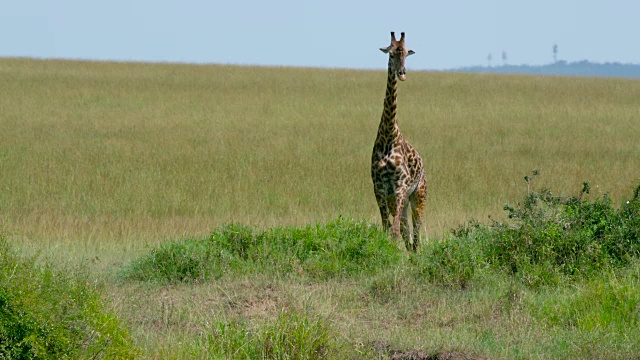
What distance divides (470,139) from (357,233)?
524 inches

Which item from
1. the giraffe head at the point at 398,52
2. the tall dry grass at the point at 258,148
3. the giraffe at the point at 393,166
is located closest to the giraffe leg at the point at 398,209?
the giraffe at the point at 393,166

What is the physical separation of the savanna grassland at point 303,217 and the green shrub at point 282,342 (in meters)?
0.02

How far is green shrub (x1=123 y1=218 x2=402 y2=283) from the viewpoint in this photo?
8914 millimetres

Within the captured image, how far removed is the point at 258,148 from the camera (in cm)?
2012

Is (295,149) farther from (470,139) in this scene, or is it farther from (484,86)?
(484,86)

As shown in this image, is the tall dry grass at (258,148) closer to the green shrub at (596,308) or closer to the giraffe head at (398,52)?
the giraffe head at (398,52)

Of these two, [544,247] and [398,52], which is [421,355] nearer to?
[544,247]

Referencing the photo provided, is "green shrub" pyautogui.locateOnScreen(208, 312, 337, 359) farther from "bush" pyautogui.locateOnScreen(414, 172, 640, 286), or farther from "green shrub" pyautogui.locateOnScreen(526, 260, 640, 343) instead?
"bush" pyautogui.locateOnScreen(414, 172, 640, 286)

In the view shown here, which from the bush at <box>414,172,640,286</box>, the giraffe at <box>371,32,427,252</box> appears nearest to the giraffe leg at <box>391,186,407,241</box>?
the giraffe at <box>371,32,427,252</box>

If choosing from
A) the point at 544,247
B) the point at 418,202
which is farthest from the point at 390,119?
the point at 544,247

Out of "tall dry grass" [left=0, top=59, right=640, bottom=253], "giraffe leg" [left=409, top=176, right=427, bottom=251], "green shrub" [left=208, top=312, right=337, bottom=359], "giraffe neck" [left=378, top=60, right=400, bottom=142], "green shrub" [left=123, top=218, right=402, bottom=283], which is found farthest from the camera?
"tall dry grass" [left=0, top=59, right=640, bottom=253]

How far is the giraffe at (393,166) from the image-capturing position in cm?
990

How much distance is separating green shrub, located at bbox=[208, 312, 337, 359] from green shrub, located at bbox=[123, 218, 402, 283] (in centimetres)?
204

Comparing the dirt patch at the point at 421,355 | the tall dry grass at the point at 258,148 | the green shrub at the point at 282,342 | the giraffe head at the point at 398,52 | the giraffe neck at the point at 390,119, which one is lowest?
the tall dry grass at the point at 258,148
